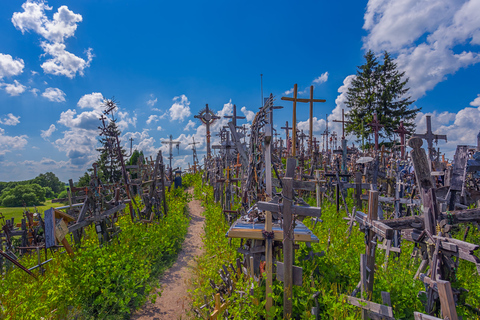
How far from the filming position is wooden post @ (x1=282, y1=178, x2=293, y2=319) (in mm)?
3916

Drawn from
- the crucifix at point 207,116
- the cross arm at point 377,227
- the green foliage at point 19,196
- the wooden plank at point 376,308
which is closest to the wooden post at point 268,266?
the wooden plank at point 376,308

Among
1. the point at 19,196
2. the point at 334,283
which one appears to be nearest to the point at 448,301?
the point at 334,283

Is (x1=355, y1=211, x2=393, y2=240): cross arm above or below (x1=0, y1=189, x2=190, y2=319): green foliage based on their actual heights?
above

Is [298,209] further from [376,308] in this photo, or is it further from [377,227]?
[376,308]

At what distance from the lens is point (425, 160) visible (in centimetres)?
366

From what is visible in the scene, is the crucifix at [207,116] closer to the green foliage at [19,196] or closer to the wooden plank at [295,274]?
the green foliage at [19,196]

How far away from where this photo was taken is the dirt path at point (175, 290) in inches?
222

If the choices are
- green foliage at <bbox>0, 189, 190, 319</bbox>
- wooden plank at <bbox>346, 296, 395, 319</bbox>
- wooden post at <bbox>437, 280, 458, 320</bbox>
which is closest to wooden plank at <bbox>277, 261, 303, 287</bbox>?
wooden plank at <bbox>346, 296, 395, 319</bbox>

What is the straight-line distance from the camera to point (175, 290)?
6.73 meters

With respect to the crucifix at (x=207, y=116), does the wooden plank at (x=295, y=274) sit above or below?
below

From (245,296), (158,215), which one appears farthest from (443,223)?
(158,215)

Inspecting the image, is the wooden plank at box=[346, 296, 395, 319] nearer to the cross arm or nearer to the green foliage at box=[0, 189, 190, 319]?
the cross arm

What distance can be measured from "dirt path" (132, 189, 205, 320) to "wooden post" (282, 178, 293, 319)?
2.50 metres

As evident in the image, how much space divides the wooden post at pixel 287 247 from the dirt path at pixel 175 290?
2.50 m
